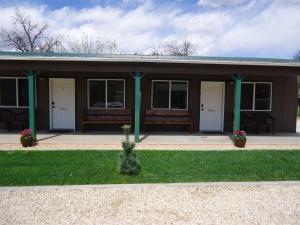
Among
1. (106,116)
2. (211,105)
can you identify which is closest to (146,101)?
(106,116)

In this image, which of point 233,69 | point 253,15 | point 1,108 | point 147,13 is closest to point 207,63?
point 233,69

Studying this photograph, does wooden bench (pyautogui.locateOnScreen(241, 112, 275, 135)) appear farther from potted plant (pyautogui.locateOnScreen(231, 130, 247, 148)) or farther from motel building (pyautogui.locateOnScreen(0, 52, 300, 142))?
potted plant (pyautogui.locateOnScreen(231, 130, 247, 148))

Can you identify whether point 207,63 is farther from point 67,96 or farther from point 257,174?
point 67,96

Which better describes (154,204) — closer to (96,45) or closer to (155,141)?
(155,141)

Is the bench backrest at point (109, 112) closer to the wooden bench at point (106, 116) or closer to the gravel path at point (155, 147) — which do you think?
the wooden bench at point (106, 116)

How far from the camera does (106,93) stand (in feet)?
37.4

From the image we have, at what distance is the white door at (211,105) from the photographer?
11734 mm

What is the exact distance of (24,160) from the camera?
6.65 m

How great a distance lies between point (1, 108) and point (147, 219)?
32.1 feet

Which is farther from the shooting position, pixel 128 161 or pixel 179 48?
pixel 179 48

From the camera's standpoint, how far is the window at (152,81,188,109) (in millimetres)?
11547

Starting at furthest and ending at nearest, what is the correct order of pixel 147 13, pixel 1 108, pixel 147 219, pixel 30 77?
pixel 147 13
pixel 1 108
pixel 30 77
pixel 147 219

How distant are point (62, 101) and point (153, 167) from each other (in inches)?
261

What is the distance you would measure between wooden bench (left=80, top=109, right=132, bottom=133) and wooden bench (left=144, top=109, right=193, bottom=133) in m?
0.77
